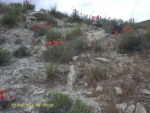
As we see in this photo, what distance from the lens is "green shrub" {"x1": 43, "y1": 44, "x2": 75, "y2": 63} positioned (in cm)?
438

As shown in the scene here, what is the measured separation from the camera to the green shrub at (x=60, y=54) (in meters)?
4.38

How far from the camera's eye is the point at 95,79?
343 centimetres

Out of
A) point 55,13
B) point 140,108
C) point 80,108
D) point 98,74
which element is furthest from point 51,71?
point 55,13

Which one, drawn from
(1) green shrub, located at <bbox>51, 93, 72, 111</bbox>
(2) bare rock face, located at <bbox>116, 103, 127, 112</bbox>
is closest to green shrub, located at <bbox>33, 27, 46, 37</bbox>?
(1) green shrub, located at <bbox>51, 93, 72, 111</bbox>

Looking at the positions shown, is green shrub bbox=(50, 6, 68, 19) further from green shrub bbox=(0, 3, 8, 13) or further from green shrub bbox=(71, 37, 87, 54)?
green shrub bbox=(71, 37, 87, 54)

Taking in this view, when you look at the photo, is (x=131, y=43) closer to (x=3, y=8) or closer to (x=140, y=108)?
(x=140, y=108)

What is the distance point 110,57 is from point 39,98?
233 centimetres

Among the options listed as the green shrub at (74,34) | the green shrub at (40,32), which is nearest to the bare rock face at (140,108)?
the green shrub at (74,34)

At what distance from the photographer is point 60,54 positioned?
4.45m

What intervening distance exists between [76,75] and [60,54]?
3.23 ft

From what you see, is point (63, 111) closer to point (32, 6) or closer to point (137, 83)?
point (137, 83)

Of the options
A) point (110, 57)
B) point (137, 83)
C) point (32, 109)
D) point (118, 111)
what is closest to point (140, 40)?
point (110, 57)

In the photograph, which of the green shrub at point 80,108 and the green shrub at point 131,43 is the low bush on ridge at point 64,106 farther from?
the green shrub at point 131,43

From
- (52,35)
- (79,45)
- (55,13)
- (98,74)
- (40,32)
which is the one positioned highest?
(55,13)
